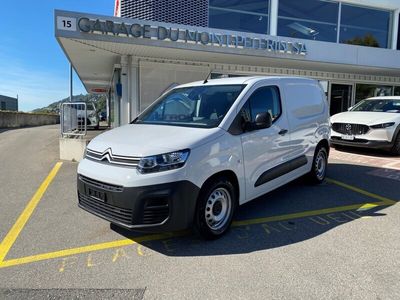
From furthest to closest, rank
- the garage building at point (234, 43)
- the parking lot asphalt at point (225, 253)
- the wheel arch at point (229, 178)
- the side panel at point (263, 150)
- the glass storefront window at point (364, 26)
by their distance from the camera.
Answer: the glass storefront window at point (364, 26) < the garage building at point (234, 43) < the side panel at point (263, 150) < the wheel arch at point (229, 178) < the parking lot asphalt at point (225, 253)

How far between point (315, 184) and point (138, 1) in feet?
33.0

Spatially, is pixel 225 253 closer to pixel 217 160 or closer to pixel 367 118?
pixel 217 160

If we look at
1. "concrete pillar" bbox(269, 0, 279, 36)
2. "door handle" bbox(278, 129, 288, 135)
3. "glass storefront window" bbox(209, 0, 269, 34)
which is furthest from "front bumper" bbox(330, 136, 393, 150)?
"glass storefront window" bbox(209, 0, 269, 34)

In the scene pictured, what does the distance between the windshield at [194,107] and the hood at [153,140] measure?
237 mm

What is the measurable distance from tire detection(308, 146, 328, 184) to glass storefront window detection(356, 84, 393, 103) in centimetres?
1236

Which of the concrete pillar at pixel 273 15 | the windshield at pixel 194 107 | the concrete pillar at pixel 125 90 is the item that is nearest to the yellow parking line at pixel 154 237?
the windshield at pixel 194 107

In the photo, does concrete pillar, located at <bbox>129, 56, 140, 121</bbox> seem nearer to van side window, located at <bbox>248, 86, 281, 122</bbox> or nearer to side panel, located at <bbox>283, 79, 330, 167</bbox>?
side panel, located at <bbox>283, 79, 330, 167</bbox>

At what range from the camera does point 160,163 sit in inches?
139

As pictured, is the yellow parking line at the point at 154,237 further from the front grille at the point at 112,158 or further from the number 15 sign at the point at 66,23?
the number 15 sign at the point at 66,23

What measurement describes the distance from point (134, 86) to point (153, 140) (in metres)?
8.95

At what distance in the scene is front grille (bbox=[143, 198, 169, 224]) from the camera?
3508 millimetres

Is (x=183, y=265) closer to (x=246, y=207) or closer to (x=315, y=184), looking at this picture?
(x=246, y=207)

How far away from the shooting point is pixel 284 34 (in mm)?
15562

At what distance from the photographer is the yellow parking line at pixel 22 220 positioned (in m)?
3.97
